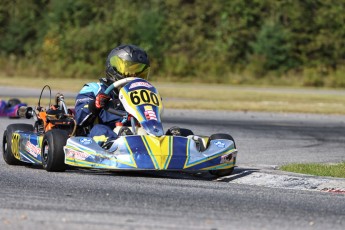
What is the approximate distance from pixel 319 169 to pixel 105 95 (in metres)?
2.44

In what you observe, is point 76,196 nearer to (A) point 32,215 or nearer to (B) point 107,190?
(B) point 107,190

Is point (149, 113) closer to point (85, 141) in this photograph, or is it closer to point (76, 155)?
point (85, 141)

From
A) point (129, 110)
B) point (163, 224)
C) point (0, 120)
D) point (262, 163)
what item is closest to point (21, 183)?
point (129, 110)

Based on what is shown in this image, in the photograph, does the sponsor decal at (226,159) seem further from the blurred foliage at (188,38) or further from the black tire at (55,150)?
the blurred foliage at (188,38)

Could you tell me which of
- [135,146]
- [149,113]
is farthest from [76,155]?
[149,113]

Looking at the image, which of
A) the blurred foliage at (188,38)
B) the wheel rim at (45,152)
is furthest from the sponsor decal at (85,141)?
the blurred foliage at (188,38)

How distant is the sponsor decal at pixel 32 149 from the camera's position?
1052cm

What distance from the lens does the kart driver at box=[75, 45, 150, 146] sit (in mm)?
10562

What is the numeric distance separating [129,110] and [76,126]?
884 millimetres

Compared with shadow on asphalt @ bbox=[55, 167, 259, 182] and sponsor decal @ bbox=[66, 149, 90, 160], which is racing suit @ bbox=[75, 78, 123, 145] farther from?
sponsor decal @ bbox=[66, 149, 90, 160]

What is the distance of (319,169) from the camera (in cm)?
1045

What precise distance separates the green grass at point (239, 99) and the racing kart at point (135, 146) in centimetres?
1329

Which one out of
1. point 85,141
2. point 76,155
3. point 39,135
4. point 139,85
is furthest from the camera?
point 39,135

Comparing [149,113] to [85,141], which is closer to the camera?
[85,141]
